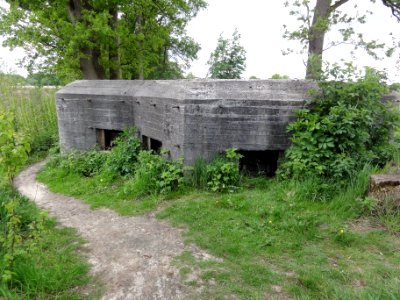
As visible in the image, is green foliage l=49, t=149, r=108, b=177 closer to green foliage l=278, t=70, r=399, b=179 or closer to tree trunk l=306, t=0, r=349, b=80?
green foliage l=278, t=70, r=399, b=179

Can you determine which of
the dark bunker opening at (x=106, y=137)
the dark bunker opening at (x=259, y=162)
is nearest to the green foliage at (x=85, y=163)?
the dark bunker opening at (x=106, y=137)

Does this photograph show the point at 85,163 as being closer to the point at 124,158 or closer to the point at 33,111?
the point at 124,158

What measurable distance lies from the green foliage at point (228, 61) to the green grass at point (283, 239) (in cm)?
688

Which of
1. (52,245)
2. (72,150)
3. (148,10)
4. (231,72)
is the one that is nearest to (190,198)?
(52,245)

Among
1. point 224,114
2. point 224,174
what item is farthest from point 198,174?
point 224,114

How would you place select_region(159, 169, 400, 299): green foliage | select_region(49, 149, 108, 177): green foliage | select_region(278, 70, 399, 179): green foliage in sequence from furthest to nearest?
select_region(49, 149, 108, 177): green foliage < select_region(278, 70, 399, 179): green foliage < select_region(159, 169, 400, 299): green foliage

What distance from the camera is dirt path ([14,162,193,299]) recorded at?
9.01 ft

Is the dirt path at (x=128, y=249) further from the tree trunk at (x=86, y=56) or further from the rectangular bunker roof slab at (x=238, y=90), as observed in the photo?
the tree trunk at (x=86, y=56)

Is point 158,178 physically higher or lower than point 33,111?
lower

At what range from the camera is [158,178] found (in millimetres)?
5086

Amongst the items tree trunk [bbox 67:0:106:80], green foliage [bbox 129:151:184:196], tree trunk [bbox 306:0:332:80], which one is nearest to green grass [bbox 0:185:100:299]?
green foliage [bbox 129:151:184:196]

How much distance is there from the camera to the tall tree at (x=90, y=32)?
873 centimetres

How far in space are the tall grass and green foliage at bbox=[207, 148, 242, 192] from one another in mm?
5785

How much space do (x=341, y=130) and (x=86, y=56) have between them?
789 centimetres
